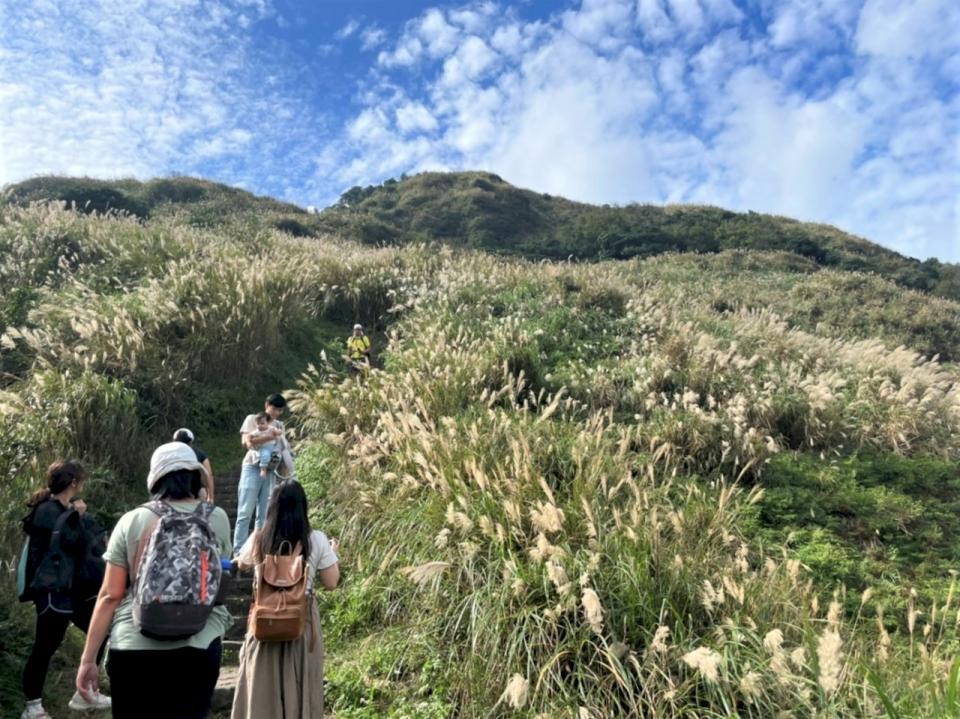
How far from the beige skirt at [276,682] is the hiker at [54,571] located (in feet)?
4.85

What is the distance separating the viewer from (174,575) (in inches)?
106

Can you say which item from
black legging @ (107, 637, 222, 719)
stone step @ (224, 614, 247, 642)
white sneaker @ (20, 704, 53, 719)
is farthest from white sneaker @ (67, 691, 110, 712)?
black legging @ (107, 637, 222, 719)

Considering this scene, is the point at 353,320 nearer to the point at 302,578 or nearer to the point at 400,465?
the point at 400,465

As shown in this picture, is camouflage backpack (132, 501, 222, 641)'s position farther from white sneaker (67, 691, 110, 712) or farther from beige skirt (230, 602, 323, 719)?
white sneaker (67, 691, 110, 712)

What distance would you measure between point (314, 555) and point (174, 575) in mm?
691

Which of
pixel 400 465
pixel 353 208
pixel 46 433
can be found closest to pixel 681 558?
pixel 400 465

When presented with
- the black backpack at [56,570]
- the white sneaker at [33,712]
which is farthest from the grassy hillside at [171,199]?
the white sneaker at [33,712]

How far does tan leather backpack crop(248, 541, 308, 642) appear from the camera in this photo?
2900mm

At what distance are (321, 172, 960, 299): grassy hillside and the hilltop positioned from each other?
0.08 metres

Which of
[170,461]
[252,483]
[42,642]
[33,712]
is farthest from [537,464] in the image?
[33,712]

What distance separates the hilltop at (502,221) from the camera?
29.2 meters

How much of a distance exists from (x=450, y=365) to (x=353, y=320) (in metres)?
6.31

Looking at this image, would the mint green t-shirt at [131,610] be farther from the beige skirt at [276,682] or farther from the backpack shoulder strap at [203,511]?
the beige skirt at [276,682]

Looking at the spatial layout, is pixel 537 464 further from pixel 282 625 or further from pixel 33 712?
pixel 33 712
